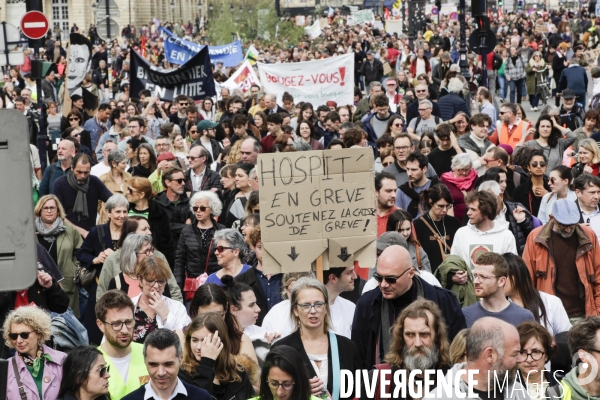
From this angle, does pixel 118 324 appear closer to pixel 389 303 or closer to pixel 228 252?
pixel 389 303

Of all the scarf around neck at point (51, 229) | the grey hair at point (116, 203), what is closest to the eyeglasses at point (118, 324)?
the grey hair at point (116, 203)

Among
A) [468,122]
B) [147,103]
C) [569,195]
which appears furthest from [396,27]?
[569,195]

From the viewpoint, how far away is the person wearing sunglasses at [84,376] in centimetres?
615

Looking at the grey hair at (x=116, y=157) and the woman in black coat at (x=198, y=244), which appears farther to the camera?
the grey hair at (x=116, y=157)

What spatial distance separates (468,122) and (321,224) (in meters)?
6.94

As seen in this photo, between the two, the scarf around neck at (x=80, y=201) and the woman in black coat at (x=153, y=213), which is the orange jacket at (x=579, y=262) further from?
the scarf around neck at (x=80, y=201)

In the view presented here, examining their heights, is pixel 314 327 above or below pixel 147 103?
below

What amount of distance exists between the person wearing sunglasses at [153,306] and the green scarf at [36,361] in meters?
0.75

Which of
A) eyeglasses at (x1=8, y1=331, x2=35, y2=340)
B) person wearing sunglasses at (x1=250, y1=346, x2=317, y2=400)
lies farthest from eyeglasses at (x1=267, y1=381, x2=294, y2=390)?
eyeglasses at (x1=8, y1=331, x2=35, y2=340)

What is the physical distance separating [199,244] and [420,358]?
4048mm

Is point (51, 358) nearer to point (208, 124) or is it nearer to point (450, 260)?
point (450, 260)

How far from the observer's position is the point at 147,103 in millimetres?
18781

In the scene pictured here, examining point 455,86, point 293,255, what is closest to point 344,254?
point 293,255

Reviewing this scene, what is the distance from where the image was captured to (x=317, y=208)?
7.65m
